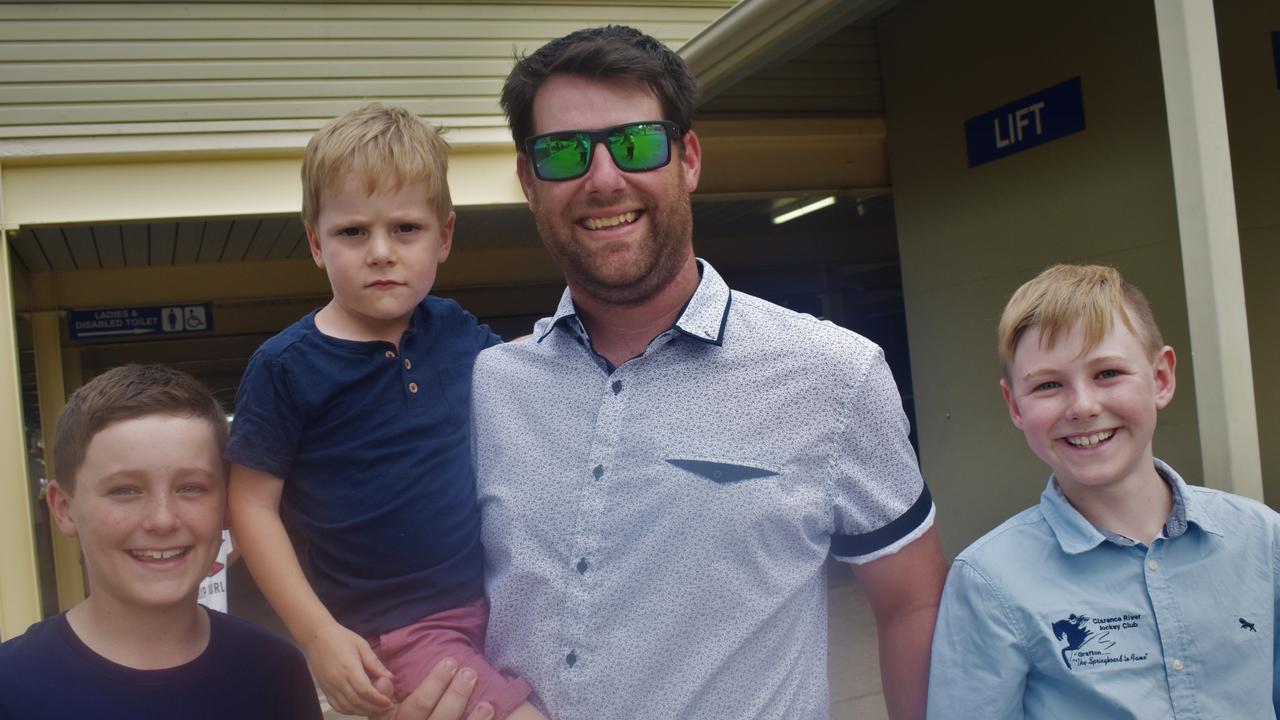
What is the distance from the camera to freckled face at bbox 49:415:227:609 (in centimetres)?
166

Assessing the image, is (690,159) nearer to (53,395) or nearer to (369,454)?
(369,454)

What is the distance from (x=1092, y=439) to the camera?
6.27ft

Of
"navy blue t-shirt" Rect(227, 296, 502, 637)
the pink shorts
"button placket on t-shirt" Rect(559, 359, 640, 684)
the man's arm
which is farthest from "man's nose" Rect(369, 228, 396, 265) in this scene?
the man's arm

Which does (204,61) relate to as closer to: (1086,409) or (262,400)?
(262,400)

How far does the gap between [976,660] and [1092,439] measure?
0.50 meters

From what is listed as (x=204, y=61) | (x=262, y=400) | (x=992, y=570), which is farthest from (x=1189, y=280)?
(x=204, y=61)

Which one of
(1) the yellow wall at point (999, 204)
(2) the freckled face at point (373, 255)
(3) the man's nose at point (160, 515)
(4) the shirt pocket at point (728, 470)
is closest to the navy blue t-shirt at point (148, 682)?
(3) the man's nose at point (160, 515)

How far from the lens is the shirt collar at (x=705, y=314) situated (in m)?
1.73

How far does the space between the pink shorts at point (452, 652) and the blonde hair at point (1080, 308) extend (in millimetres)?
1205

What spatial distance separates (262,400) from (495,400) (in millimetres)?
423

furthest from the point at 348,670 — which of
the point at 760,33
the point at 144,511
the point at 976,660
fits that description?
the point at 760,33

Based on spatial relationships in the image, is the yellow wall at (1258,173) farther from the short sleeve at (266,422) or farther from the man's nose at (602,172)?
the short sleeve at (266,422)

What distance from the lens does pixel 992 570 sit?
6.12 ft

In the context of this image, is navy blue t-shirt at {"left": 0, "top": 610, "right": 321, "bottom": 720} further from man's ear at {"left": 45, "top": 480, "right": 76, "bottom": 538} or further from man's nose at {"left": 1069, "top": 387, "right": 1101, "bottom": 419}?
man's nose at {"left": 1069, "top": 387, "right": 1101, "bottom": 419}
